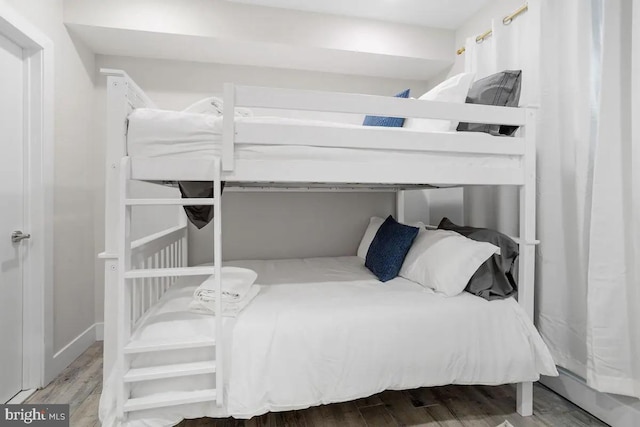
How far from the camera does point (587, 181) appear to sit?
1680mm

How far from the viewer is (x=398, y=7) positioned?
8.10 ft

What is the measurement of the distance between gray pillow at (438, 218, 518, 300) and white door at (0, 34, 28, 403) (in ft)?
7.99

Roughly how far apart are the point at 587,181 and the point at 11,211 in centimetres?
301

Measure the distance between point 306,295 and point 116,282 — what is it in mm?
831

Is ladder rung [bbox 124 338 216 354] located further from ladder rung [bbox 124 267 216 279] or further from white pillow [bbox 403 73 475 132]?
white pillow [bbox 403 73 475 132]

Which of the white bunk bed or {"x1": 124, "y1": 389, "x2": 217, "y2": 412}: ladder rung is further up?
the white bunk bed

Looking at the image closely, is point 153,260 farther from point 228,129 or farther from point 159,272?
point 228,129

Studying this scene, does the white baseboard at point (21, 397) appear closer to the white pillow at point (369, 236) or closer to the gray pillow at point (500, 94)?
the white pillow at point (369, 236)

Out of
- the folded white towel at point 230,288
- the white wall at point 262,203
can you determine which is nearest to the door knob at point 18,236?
the white wall at point 262,203

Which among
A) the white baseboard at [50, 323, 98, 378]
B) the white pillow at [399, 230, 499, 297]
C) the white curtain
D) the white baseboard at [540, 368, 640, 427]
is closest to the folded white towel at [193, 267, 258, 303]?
the white pillow at [399, 230, 499, 297]

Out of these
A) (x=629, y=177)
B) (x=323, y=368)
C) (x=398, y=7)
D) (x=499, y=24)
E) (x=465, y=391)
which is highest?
(x=398, y=7)

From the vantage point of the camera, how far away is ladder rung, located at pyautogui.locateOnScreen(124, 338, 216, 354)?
121 centimetres

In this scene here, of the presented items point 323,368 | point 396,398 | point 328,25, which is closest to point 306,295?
point 323,368

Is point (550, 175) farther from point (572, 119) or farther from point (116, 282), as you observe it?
point (116, 282)
